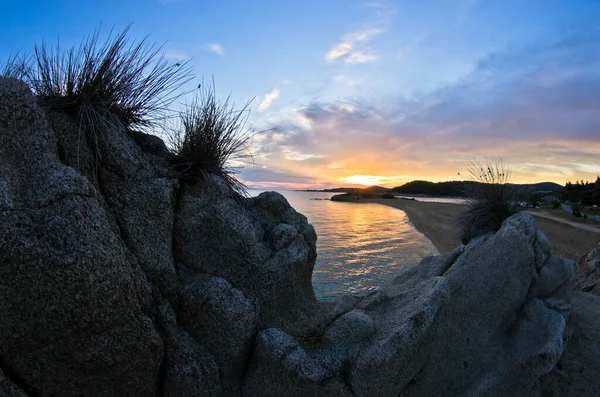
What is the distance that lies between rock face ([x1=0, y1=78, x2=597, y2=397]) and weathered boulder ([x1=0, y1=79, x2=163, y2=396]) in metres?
0.01

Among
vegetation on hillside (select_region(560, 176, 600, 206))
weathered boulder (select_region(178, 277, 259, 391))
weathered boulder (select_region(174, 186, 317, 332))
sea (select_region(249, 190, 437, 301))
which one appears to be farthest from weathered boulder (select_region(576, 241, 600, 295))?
vegetation on hillside (select_region(560, 176, 600, 206))

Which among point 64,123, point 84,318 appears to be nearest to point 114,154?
point 64,123

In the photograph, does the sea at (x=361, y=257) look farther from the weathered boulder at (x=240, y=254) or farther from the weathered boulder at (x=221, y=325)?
the weathered boulder at (x=221, y=325)

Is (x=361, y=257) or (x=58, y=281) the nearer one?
(x=58, y=281)

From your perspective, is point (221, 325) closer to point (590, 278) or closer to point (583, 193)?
point (590, 278)

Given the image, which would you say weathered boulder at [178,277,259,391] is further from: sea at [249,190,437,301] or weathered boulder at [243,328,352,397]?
sea at [249,190,437,301]

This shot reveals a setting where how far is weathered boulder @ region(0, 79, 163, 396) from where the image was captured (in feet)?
8.99

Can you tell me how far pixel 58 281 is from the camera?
276 centimetres

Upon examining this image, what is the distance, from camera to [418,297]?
178 inches

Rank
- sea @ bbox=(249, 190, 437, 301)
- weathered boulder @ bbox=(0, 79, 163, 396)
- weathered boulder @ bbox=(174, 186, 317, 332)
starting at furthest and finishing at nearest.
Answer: sea @ bbox=(249, 190, 437, 301) < weathered boulder @ bbox=(174, 186, 317, 332) < weathered boulder @ bbox=(0, 79, 163, 396)

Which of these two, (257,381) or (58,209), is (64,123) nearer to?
(58,209)

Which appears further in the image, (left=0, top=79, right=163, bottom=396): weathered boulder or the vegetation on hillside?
the vegetation on hillside

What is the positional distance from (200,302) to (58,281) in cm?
136

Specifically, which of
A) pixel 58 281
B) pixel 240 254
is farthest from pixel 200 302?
pixel 58 281
